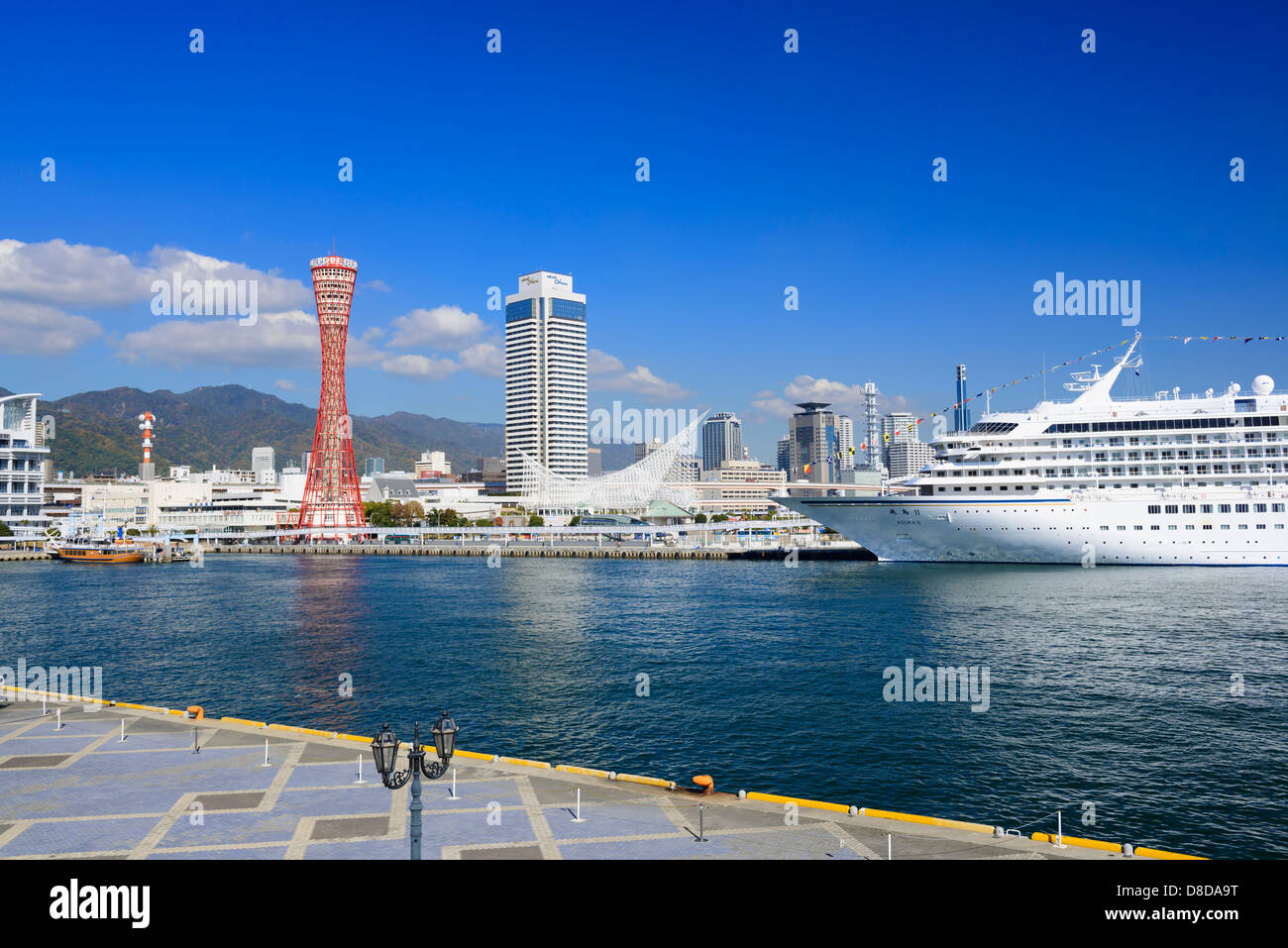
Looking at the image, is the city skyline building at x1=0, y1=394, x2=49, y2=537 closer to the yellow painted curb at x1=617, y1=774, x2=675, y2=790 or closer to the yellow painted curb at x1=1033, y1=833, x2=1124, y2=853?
the yellow painted curb at x1=617, y1=774, x2=675, y2=790

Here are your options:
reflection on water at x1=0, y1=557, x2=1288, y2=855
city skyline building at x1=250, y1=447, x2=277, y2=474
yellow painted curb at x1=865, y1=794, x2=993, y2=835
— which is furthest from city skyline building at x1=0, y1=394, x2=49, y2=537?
yellow painted curb at x1=865, y1=794, x2=993, y2=835

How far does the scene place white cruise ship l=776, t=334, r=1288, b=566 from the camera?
1871 inches

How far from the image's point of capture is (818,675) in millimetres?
25656

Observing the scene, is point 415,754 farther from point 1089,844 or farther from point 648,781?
point 1089,844

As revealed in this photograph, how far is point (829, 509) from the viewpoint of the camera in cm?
5506

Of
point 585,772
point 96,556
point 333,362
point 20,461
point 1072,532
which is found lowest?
point 96,556

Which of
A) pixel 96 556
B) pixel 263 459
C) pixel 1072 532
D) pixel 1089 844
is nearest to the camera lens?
pixel 1089 844

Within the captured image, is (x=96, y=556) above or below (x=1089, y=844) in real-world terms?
below

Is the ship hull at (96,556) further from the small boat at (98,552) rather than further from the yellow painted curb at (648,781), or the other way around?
the yellow painted curb at (648,781)

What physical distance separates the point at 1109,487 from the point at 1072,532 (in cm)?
375

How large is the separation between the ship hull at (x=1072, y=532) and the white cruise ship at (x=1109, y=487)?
62mm

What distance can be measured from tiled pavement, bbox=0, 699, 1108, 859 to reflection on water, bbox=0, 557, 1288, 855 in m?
4.30

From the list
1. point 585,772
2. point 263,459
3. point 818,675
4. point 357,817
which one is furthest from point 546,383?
point 357,817
